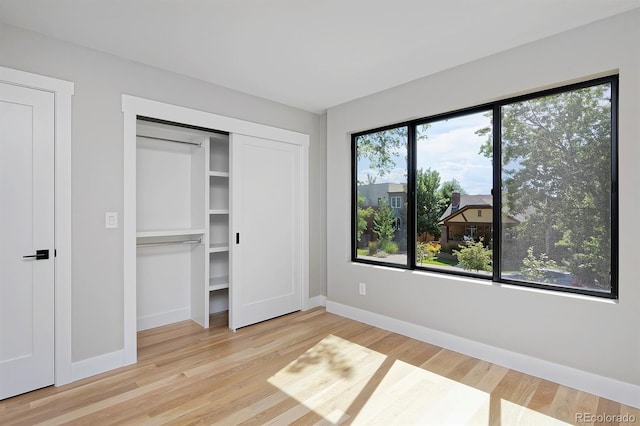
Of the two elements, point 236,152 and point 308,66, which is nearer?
point 308,66

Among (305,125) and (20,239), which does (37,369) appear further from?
(305,125)

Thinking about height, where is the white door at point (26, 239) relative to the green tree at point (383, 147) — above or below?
below

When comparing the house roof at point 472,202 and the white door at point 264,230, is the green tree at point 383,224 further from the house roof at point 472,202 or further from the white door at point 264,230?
the white door at point 264,230

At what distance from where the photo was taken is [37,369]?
2.32 m

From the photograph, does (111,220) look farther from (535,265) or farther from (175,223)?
(535,265)

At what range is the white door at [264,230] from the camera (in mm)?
3508

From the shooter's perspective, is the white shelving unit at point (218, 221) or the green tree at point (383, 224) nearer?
the green tree at point (383, 224)

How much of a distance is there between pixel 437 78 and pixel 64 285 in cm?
359

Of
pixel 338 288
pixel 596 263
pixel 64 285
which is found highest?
pixel 596 263

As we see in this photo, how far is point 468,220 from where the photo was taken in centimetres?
300

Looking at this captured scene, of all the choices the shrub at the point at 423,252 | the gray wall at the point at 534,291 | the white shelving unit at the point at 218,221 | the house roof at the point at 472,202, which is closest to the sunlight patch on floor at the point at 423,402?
the gray wall at the point at 534,291

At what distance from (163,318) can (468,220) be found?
11.0ft

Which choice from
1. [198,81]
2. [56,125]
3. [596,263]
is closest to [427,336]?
[596,263]

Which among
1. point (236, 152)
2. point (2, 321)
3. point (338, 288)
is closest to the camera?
point (2, 321)
